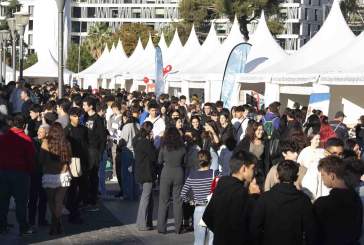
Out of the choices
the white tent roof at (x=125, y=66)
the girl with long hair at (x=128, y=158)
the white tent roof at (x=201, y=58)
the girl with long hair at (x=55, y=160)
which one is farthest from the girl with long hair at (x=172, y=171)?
the white tent roof at (x=125, y=66)

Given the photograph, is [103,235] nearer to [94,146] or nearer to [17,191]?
[17,191]

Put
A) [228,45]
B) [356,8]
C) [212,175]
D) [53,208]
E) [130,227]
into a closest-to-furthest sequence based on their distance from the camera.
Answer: [212,175], [53,208], [130,227], [228,45], [356,8]

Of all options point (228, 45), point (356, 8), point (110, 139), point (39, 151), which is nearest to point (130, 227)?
point (39, 151)

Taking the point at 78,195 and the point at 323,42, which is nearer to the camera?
the point at 78,195

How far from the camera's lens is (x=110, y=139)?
61.8 feet

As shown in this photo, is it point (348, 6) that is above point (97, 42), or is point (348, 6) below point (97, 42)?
above

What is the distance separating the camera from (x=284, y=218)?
7.39 metres

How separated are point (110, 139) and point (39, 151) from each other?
5900 millimetres

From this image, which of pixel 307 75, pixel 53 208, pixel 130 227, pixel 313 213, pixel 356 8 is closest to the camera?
pixel 313 213

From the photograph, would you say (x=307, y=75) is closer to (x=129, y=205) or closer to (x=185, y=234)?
(x=129, y=205)

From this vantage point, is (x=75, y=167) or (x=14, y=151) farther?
(x=75, y=167)

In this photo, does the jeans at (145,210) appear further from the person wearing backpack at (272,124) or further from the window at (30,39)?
the window at (30,39)

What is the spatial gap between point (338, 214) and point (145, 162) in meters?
6.21

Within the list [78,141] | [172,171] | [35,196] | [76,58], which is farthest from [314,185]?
[76,58]
